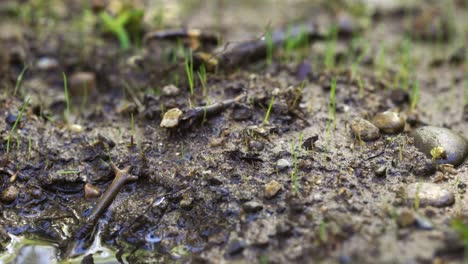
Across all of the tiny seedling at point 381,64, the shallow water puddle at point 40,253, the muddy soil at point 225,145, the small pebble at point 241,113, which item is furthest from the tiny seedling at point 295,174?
the tiny seedling at point 381,64

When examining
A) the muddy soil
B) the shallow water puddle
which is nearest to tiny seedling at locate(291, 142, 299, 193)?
the muddy soil

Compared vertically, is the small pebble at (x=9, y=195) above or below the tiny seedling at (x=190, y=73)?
below

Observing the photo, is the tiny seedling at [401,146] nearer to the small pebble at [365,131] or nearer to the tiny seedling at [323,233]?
the small pebble at [365,131]

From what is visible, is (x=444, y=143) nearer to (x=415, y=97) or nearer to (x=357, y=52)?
(x=415, y=97)

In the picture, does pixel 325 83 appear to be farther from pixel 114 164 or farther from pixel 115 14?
pixel 115 14

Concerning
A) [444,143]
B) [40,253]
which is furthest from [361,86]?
[40,253]

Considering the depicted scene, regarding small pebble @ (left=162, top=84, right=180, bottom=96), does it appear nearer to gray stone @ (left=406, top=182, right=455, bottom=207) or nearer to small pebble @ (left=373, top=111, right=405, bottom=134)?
small pebble @ (left=373, top=111, right=405, bottom=134)
